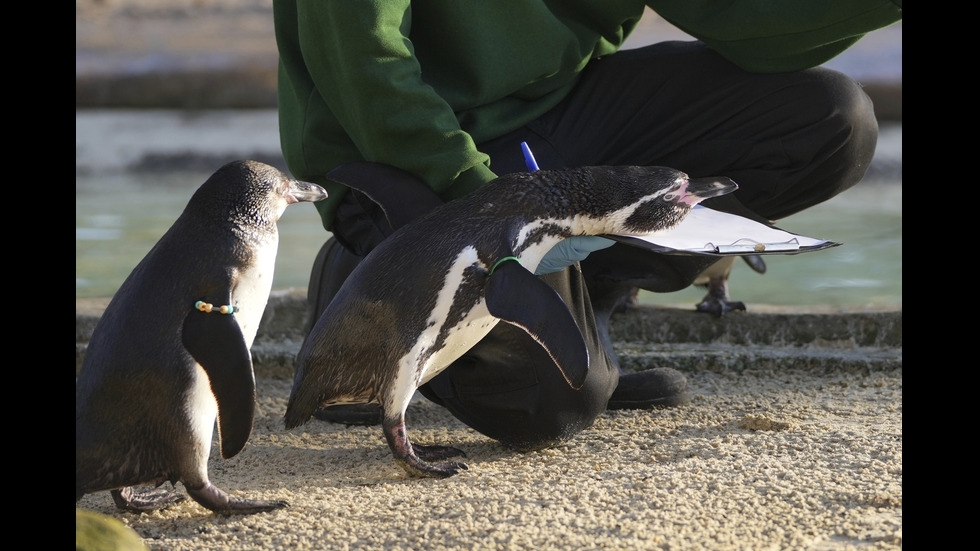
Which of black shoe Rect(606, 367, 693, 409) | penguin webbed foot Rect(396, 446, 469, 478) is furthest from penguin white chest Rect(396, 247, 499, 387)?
black shoe Rect(606, 367, 693, 409)

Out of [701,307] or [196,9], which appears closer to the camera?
[701,307]

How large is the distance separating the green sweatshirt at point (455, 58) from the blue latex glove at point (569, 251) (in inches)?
6.3

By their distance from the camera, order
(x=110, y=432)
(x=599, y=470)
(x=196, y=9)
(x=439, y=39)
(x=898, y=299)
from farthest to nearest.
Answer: (x=196, y=9) < (x=898, y=299) < (x=439, y=39) < (x=599, y=470) < (x=110, y=432)

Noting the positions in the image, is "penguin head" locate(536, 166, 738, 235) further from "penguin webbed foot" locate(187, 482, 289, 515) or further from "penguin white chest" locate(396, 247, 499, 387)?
"penguin webbed foot" locate(187, 482, 289, 515)

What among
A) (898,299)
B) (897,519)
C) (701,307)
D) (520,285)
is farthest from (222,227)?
(898,299)

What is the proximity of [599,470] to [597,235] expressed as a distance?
364 millimetres

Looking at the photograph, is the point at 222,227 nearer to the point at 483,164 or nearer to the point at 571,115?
the point at 483,164

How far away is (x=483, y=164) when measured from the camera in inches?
67.7

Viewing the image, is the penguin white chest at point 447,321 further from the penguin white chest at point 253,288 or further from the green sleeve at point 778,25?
the green sleeve at point 778,25

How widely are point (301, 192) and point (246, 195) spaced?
0.11m

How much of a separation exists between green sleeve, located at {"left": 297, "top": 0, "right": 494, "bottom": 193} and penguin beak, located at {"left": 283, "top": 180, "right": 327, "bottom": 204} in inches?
Answer: 5.7

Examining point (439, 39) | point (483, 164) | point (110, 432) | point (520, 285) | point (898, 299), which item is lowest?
point (898, 299)

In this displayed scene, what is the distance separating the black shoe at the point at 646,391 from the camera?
2.04m
